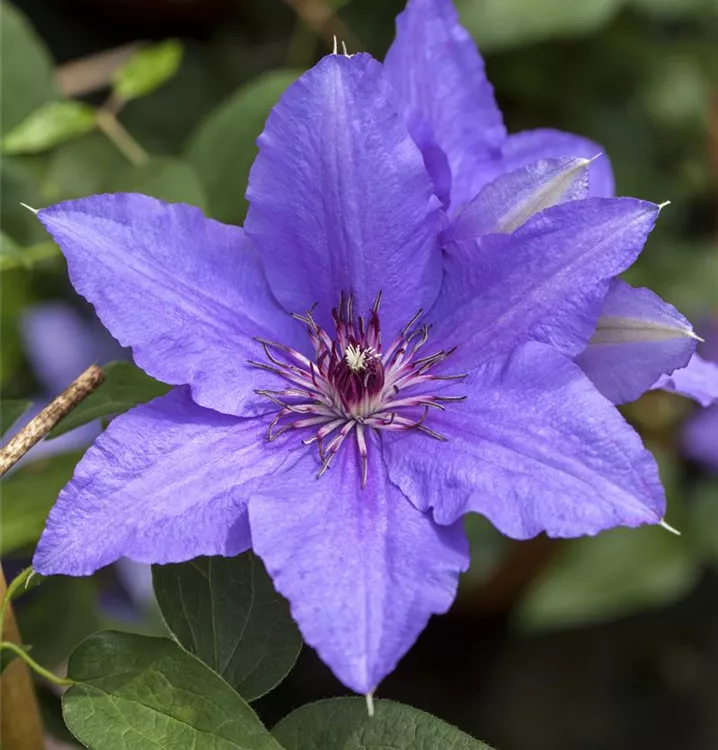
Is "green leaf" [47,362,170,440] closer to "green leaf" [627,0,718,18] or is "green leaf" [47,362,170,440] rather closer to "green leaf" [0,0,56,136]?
"green leaf" [0,0,56,136]

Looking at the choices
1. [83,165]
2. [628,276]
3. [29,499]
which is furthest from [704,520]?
[29,499]

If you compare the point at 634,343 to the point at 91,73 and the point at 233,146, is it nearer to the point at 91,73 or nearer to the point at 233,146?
the point at 233,146

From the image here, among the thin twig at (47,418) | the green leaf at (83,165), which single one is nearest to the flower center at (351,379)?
the thin twig at (47,418)

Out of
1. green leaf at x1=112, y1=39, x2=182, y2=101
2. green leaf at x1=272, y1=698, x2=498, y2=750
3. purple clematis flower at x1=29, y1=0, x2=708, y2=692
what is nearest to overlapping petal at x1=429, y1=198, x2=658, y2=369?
purple clematis flower at x1=29, y1=0, x2=708, y2=692

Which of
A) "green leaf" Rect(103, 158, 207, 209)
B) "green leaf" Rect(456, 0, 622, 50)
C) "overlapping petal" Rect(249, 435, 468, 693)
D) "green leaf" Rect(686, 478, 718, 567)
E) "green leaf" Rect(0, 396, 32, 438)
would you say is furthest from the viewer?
"green leaf" Rect(686, 478, 718, 567)

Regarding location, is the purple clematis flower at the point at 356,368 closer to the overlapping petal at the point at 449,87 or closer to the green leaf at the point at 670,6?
the overlapping petal at the point at 449,87
